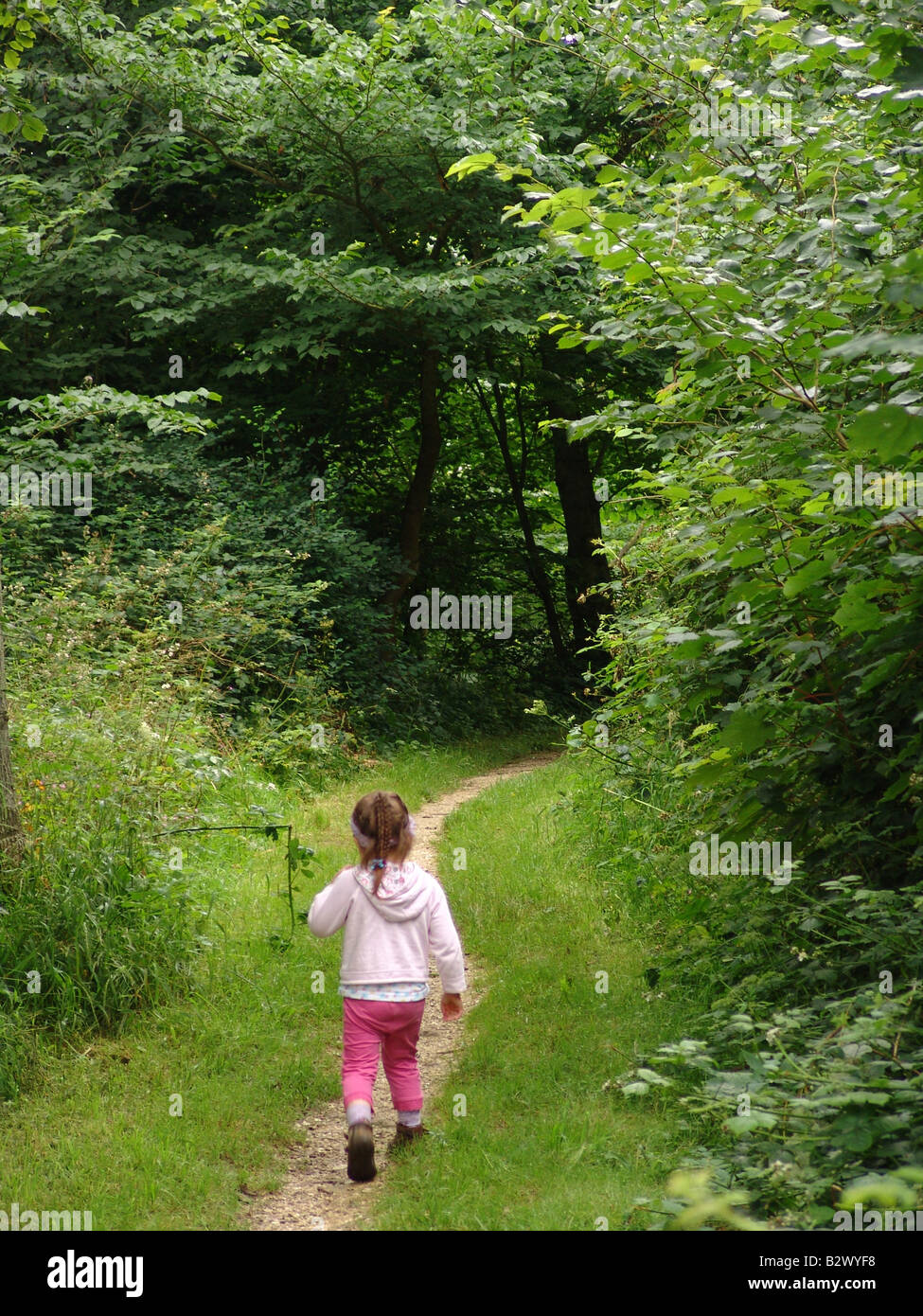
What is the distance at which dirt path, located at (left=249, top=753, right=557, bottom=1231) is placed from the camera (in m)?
4.36

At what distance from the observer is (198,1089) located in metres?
5.18

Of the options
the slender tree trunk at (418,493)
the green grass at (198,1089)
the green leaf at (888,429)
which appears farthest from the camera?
the slender tree trunk at (418,493)

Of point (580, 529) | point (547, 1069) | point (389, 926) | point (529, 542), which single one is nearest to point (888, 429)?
point (389, 926)

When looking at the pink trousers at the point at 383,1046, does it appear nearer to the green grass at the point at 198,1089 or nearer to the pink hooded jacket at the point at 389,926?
the pink hooded jacket at the point at 389,926

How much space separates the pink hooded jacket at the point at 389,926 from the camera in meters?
4.70

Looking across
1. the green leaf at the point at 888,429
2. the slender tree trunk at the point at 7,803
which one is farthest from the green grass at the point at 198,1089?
the green leaf at the point at 888,429

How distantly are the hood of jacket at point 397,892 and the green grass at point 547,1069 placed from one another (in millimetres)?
952

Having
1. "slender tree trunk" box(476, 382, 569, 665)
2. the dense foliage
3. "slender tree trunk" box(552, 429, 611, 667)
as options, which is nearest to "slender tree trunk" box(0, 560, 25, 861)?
the dense foliage

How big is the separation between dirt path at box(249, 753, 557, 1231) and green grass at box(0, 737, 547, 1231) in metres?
0.09

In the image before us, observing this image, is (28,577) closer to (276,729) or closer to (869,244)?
(276,729)

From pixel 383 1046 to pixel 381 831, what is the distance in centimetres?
89

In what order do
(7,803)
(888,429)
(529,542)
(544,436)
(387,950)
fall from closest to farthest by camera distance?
(888,429) → (387,950) → (7,803) → (529,542) → (544,436)

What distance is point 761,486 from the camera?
14.2ft

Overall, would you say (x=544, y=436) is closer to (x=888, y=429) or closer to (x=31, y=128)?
(x=31, y=128)
